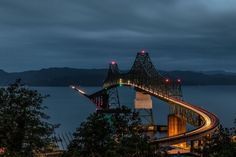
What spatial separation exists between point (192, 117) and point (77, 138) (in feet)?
269

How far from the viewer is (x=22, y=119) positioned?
23.7 m

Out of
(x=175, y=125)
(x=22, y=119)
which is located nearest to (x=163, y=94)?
(x=175, y=125)

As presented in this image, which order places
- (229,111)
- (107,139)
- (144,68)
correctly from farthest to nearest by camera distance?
(229,111) < (144,68) < (107,139)

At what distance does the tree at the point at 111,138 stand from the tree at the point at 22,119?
3663 mm

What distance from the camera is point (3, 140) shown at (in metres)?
22.1

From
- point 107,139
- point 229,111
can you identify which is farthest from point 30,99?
point 229,111

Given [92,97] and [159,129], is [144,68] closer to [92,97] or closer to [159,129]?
[92,97]

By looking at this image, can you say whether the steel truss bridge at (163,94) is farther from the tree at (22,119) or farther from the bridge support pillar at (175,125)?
the tree at (22,119)

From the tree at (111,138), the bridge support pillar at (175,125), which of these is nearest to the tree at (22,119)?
the tree at (111,138)

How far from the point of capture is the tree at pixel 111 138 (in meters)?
19.1

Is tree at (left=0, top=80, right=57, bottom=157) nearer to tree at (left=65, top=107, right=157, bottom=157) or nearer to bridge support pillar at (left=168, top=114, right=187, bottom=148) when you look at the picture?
tree at (left=65, top=107, right=157, bottom=157)

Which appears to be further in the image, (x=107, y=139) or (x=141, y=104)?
(x=141, y=104)

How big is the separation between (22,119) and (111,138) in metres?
5.96

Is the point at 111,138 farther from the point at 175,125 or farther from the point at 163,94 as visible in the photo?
the point at 163,94
